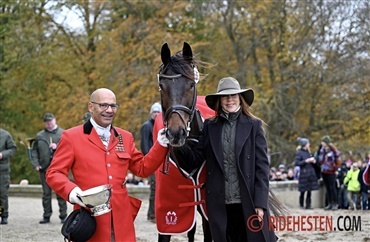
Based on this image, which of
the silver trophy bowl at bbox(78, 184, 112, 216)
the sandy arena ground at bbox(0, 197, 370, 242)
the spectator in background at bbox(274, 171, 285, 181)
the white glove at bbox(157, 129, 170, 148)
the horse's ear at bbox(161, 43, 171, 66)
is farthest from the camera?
the spectator in background at bbox(274, 171, 285, 181)

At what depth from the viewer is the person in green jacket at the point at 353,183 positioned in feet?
54.0

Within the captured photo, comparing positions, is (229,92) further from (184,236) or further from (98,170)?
(184,236)

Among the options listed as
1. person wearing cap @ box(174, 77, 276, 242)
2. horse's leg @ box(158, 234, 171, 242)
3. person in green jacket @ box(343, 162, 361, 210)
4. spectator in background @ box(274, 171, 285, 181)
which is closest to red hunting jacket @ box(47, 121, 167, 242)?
person wearing cap @ box(174, 77, 276, 242)

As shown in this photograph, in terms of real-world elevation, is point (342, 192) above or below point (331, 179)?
below

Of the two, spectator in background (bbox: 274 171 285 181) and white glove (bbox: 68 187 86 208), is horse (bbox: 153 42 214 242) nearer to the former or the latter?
white glove (bbox: 68 187 86 208)

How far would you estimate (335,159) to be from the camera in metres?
16.5

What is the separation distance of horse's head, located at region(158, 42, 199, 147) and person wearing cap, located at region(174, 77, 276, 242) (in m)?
0.29

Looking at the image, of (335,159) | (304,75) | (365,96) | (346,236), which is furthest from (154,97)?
(346,236)

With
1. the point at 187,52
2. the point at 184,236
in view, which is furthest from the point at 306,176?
the point at 187,52

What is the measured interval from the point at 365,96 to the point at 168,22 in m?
9.24

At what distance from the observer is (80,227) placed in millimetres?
5176

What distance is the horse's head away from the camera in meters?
5.47

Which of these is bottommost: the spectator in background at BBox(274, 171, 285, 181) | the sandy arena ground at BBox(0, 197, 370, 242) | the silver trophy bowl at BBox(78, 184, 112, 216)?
the sandy arena ground at BBox(0, 197, 370, 242)

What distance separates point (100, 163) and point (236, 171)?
116cm
